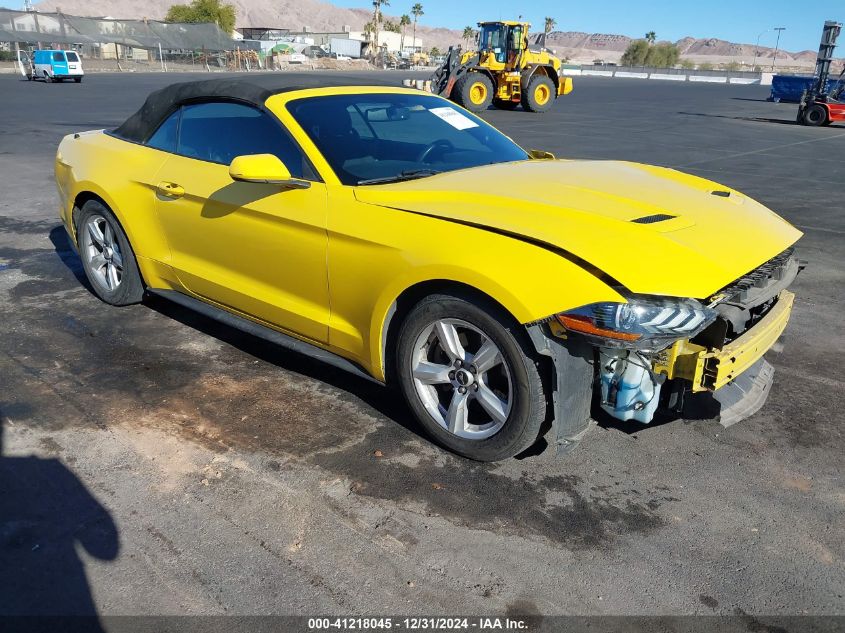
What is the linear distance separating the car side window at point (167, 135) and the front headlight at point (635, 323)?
2863 millimetres

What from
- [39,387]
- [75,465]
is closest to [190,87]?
[39,387]

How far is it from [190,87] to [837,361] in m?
4.29

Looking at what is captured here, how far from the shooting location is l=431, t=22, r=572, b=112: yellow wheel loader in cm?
2380

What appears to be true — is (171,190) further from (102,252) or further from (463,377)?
(463,377)

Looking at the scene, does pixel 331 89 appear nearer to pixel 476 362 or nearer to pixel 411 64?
pixel 476 362

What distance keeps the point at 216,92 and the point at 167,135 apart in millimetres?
498

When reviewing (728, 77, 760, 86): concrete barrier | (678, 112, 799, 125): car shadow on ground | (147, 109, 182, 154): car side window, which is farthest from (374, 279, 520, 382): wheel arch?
Result: (728, 77, 760, 86): concrete barrier

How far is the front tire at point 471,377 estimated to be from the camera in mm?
2877

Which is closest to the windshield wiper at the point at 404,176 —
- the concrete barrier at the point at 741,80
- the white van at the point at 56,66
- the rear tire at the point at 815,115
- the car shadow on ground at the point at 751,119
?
the car shadow on ground at the point at 751,119

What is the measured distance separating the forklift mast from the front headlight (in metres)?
26.2

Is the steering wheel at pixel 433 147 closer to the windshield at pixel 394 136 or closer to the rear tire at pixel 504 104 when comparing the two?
the windshield at pixel 394 136

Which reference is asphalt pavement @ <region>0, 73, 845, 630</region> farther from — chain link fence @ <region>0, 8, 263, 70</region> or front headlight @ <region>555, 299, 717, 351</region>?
chain link fence @ <region>0, 8, 263, 70</region>

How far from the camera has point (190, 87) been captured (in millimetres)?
4441

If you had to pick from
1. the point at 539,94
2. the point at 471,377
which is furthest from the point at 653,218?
the point at 539,94
